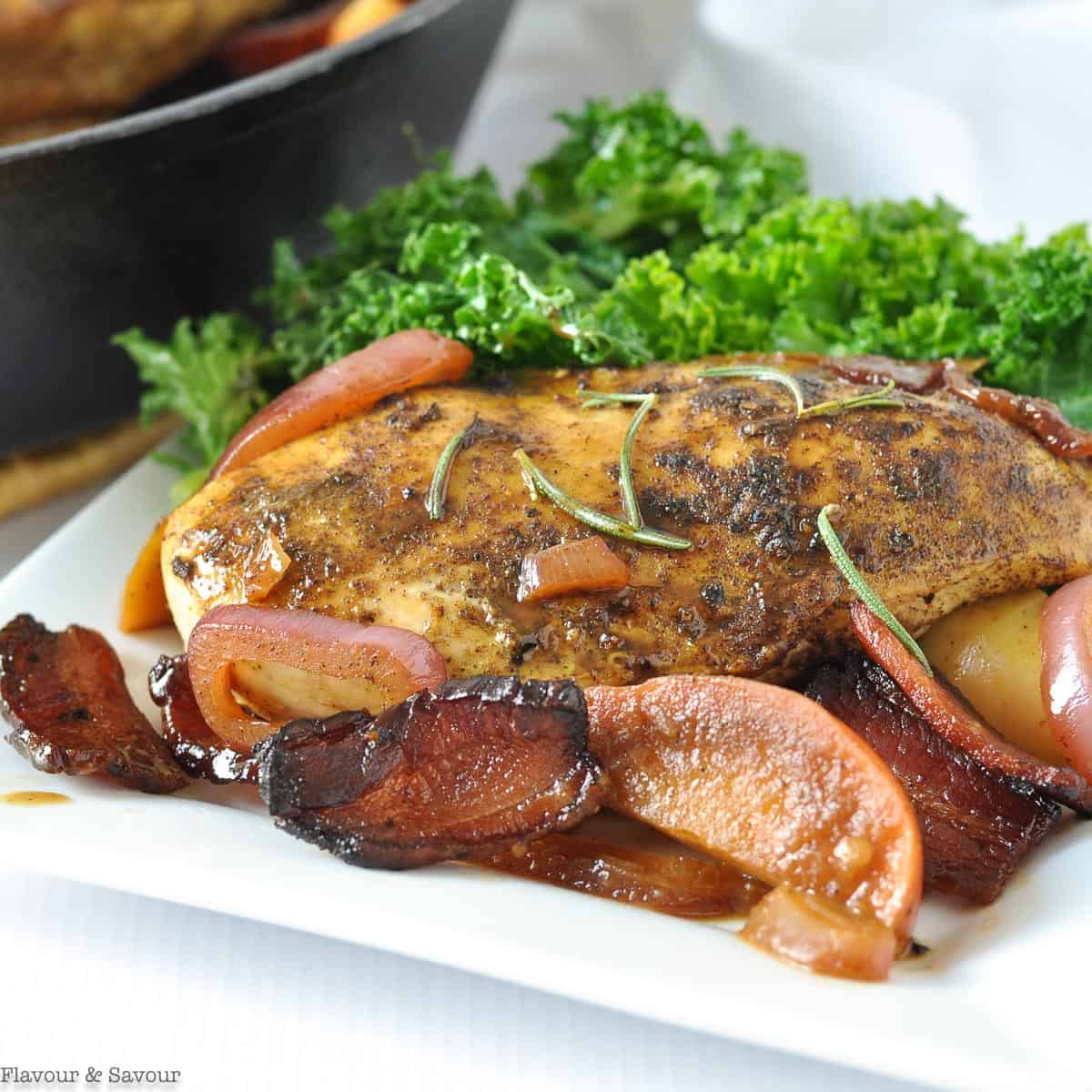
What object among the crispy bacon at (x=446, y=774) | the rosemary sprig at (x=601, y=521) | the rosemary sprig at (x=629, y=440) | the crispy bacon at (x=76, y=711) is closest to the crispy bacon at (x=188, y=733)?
the crispy bacon at (x=76, y=711)

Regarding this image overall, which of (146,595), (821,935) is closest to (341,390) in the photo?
(146,595)

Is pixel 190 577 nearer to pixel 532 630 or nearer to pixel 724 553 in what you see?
pixel 532 630

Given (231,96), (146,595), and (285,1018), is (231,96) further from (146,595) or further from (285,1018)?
(285,1018)

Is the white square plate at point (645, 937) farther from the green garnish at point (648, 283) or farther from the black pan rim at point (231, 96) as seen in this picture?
the black pan rim at point (231, 96)

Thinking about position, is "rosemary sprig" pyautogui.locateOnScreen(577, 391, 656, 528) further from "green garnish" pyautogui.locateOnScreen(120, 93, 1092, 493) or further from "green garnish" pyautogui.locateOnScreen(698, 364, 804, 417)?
"green garnish" pyautogui.locateOnScreen(120, 93, 1092, 493)

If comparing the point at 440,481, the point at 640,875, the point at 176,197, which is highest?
the point at 176,197

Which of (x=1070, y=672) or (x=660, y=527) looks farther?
(x=660, y=527)
